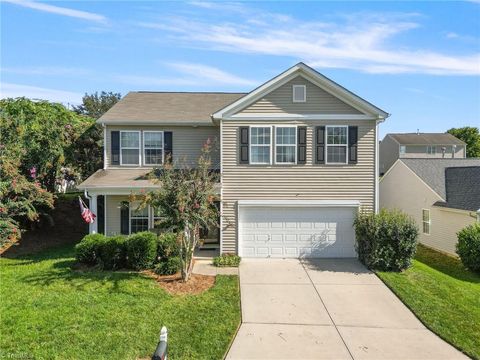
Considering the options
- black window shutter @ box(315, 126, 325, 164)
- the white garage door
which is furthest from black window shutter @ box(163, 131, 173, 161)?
black window shutter @ box(315, 126, 325, 164)

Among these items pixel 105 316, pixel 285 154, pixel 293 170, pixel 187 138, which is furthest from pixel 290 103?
pixel 105 316

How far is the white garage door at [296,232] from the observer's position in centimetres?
1316

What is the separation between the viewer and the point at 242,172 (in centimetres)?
1304

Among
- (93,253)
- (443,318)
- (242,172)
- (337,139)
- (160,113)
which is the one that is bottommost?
(443,318)

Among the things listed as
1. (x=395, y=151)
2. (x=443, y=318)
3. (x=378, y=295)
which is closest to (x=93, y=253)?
(x=378, y=295)

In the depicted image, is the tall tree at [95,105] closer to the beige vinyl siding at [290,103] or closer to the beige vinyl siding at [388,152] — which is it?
the beige vinyl siding at [290,103]

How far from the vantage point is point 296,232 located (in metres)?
13.2

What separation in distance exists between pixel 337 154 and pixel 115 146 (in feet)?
31.1

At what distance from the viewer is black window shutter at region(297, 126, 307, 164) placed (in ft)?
42.7

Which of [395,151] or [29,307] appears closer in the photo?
[29,307]

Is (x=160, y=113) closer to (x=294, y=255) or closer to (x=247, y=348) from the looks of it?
(x=294, y=255)

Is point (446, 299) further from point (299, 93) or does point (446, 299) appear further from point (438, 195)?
point (438, 195)

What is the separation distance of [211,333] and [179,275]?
3891mm

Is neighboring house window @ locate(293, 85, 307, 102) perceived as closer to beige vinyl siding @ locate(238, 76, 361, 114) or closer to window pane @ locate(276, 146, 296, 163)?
beige vinyl siding @ locate(238, 76, 361, 114)
